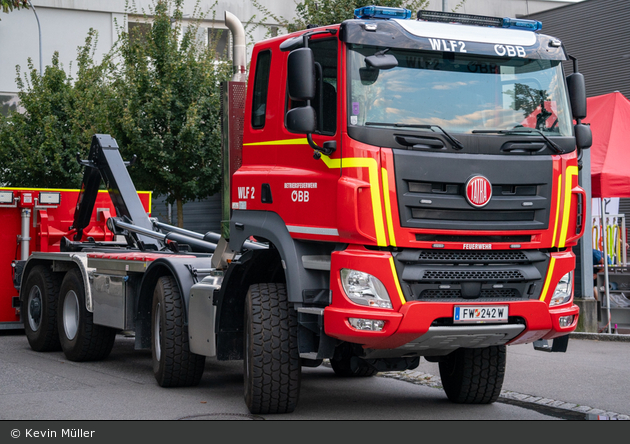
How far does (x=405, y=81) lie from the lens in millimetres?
6496

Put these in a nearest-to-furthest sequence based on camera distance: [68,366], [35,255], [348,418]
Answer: [348,418] → [68,366] → [35,255]

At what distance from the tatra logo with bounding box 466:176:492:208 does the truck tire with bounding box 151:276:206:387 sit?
3373mm

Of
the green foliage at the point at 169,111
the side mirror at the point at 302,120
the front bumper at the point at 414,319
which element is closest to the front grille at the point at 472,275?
the front bumper at the point at 414,319

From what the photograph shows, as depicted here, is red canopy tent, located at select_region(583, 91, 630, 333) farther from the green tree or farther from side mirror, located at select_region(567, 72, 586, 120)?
the green tree

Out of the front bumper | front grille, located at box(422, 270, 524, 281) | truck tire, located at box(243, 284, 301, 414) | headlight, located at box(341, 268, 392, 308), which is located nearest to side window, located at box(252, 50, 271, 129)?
truck tire, located at box(243, 284, 301, 414)

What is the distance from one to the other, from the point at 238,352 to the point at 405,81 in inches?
115

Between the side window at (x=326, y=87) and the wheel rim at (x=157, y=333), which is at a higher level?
→ the side window at (x=326, y=87)

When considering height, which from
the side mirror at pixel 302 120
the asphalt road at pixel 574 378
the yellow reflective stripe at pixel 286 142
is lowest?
the asphalt road at pixel 574 378

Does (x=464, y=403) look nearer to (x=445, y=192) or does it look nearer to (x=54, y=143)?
(x=445, y=192)

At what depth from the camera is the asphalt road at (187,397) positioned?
7230 mm

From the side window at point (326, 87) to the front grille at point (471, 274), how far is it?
1140mm

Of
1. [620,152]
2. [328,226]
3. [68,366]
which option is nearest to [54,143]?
[68,366]

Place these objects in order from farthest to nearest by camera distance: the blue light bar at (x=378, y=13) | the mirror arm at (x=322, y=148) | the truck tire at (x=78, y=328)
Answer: the truck tire at (x=78, y=328)
the blue light bar at (x=378, y=13)
the mirror arm at (x=322, y=148)

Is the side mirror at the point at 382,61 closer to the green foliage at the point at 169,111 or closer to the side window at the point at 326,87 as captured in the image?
the side window at the point at 326,87
